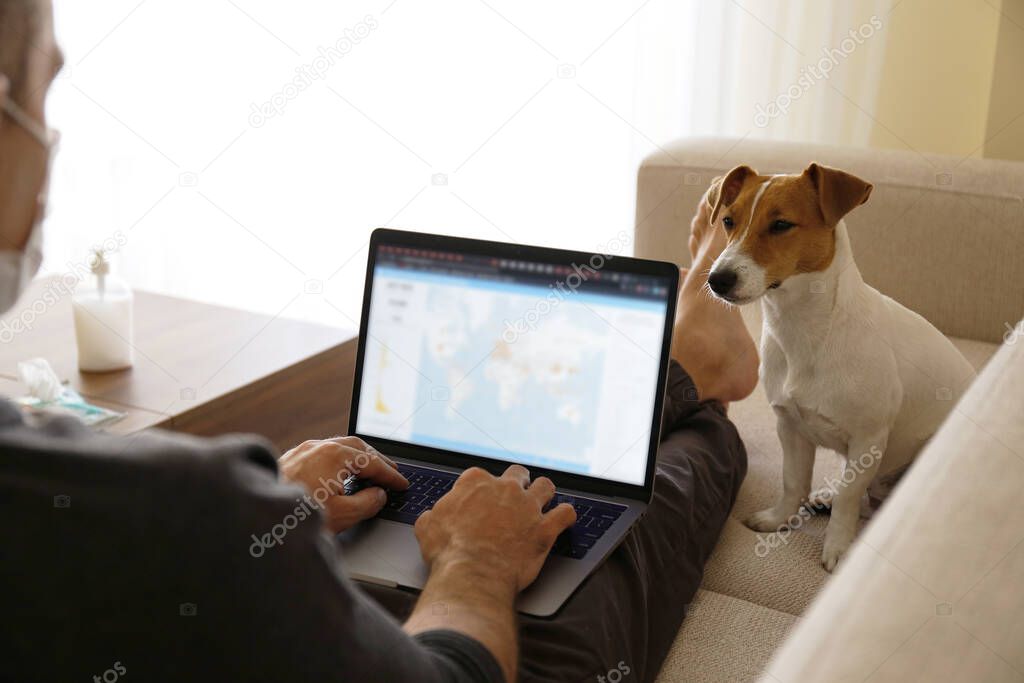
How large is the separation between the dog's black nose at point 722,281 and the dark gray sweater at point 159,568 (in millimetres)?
655

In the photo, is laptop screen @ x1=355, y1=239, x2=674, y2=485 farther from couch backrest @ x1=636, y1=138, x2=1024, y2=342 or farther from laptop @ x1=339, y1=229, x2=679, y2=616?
couch backrest @ x1=636, y1=138, x2=1024, y2=342

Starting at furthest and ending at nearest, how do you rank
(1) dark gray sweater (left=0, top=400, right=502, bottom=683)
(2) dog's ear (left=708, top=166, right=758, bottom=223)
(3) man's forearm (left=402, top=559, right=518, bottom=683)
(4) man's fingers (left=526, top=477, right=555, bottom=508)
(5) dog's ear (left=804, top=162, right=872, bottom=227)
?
(2) dog's ear (left=708, top=166, right=758, bottom=223), (5) dog's ear (left=804, top=162, right=872, bottom=227), (4) man's fingers (left=526, top=477, right=555, bottom=508), (3) man's forearm (left=402, top=559, right=518, bottom=683), (1) dark gray sweater (left=0, top=400, right=502, bottom=683)

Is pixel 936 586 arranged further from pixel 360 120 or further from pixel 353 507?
pixel 360 120

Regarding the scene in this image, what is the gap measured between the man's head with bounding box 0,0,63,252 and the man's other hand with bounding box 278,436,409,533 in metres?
0.39

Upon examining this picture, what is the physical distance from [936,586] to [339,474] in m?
0.61

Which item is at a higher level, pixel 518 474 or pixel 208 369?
pixel 518 474

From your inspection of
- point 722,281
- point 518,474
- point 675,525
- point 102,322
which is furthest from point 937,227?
point 102,322

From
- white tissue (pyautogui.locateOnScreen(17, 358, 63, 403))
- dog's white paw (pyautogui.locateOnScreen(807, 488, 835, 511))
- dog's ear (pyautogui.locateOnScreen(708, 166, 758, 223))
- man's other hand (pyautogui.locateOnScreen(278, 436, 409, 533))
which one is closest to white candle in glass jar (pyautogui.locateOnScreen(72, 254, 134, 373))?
white tissue (pyautogui.locateOnScreen(17, 358, 63, 403))

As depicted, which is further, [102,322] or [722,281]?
[102,322]

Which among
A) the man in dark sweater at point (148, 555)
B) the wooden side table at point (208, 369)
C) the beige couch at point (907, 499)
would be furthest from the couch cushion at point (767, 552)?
the wooden side table at point (208, 369)

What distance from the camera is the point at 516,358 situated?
1085mm

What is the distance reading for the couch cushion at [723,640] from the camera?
95 centimetres

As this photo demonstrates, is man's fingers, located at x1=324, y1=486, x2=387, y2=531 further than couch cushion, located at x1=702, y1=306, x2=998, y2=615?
No

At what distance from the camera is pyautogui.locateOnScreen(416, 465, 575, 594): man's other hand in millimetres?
831
